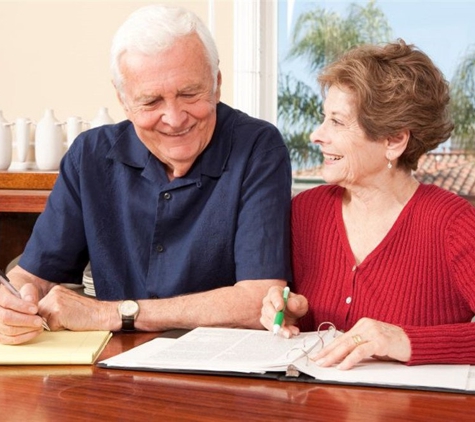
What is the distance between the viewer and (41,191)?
143 inches

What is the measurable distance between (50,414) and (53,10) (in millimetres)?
3205

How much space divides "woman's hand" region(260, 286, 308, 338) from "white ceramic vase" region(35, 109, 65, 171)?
2382 millimetres

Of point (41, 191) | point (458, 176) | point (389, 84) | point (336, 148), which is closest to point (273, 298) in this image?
point (336, 148)

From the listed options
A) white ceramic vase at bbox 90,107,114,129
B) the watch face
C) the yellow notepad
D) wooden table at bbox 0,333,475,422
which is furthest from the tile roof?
wooden table at bbox 0,333,475,422

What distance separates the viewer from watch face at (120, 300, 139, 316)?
183cm

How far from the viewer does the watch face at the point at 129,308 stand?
1829mm

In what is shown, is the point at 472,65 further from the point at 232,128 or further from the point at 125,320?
the point at 125,320

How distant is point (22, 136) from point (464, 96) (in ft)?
6.42

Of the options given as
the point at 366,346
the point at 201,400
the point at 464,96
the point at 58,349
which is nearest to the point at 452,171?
the point at 464,96

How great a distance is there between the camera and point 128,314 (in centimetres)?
183

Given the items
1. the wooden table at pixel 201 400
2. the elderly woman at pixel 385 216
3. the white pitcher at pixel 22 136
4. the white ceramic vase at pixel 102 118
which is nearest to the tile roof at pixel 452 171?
the white ceramic vase at pixel 102 118

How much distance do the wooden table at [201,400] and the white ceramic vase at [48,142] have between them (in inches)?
103

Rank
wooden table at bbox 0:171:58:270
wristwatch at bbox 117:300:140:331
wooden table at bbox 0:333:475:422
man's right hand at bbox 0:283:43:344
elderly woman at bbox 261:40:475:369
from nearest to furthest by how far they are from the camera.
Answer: wooden table at bbox 0:333:475:422 < man's right hand at bbox 0:283:43:344 < wristwatch at bbox 117:300:140:331 < elderly woman at bbox 261:40:475:369 < wooden table at bbox 0:171:58:270

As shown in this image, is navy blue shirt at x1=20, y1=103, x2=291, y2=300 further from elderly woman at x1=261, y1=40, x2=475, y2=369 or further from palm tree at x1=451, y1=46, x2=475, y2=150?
palm tree at x1=451, y1=46, x2=475, y2=150
